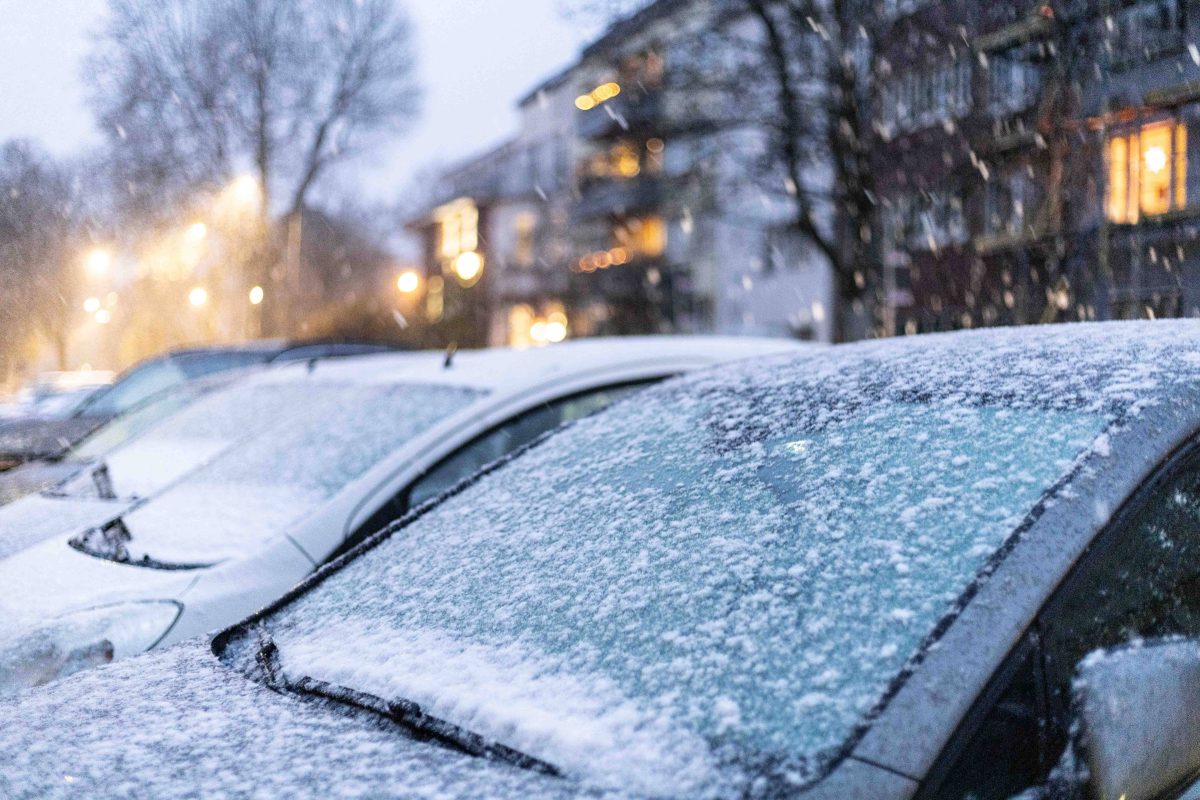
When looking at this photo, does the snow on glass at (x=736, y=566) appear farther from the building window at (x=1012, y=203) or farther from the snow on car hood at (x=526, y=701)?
the building window at (x=1012, y=203)

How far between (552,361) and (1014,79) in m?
11.9

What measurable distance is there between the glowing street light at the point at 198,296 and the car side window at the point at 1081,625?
58.5 ft

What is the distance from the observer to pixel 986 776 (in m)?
1.46

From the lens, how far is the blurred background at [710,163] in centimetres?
725

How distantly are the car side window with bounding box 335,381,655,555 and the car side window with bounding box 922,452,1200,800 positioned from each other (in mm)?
1843

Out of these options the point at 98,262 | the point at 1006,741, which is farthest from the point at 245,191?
the point at 1006,741

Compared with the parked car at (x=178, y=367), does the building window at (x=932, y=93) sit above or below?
above

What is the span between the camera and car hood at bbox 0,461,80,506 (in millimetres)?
5387

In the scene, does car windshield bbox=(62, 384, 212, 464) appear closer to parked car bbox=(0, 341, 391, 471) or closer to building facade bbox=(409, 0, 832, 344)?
parked car bbox=(0, 341, 391, 471)

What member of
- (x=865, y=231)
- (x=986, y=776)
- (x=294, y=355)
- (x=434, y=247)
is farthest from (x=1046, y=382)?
(x=434, y=247)

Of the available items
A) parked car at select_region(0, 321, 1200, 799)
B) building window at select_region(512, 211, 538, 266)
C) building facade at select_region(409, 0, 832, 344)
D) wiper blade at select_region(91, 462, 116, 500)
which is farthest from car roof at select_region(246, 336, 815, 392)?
building window at select_region(512, 211, 538, 266)

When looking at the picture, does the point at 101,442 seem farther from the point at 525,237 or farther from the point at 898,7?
the point at 525,237

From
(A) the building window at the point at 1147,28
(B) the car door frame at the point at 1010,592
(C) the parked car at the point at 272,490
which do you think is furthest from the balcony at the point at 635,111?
(B) the car door frame at the point at 1010,592

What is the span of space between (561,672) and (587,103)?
38.8m
